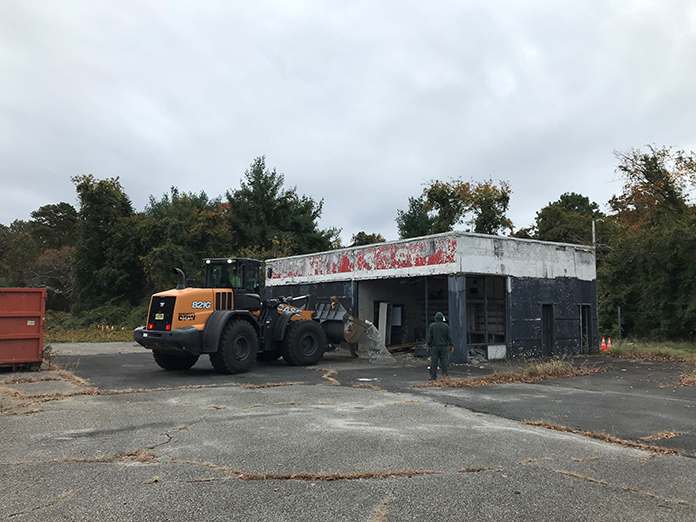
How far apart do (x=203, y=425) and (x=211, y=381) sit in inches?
210

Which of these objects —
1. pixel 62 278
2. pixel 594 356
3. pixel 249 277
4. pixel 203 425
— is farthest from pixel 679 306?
pixel 62 278

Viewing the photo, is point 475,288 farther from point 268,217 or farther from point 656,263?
point 268,217

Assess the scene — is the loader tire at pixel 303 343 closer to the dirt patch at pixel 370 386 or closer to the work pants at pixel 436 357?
the dirt patch at pixel 370 386

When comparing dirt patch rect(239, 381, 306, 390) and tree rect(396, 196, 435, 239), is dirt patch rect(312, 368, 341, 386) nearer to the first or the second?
dirt patch rect(239, 381, 306, 390)

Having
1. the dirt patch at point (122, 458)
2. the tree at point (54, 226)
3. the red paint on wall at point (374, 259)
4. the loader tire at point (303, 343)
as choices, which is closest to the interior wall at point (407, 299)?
the red paint on wall at point (374, 259)

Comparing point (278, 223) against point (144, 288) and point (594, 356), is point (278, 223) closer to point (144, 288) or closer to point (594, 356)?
point (144, 288)

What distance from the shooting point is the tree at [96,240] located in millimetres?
41094

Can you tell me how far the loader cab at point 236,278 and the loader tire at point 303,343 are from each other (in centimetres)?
142

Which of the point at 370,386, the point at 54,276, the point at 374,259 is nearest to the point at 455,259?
the point at 374,259

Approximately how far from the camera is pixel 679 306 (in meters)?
24.9

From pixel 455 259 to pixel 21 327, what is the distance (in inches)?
481

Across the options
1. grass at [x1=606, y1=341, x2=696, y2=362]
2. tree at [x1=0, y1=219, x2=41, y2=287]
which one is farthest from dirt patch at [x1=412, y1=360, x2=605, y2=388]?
tree at [x1=0, y1=219, x2=41, y2=287]

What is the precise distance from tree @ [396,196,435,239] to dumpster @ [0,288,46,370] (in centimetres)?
3838

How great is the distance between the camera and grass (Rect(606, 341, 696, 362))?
19.4 m
